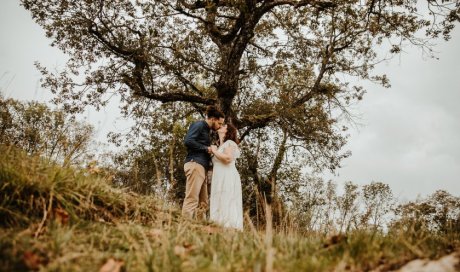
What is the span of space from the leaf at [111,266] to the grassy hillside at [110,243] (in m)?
0.01

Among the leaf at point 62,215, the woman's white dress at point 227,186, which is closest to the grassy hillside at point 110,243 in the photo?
the leaf at point 62,215

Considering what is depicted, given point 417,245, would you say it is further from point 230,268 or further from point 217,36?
point 217,36

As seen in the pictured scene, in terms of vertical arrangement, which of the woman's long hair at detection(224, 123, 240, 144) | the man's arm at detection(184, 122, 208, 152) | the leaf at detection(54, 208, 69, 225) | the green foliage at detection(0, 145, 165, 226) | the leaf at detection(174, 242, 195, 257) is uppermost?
the woman's long hair at detection(224, 123, 240, 144)

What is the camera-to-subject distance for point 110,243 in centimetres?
264

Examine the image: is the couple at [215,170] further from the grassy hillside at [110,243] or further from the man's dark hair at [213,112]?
the grassy hillside at [110,243]

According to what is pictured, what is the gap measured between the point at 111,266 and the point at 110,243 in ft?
2.13

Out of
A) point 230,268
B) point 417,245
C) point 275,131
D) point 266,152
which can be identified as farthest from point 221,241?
point 266,152

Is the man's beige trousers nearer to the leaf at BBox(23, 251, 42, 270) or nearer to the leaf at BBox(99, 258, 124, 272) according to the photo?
the leaf at BBox(99, 258, 124, 272)

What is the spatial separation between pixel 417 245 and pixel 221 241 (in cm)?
163

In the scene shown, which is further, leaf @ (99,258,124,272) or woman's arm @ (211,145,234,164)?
woman's arm @ (211,145,234,164)

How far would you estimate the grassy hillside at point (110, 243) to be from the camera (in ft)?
6.72

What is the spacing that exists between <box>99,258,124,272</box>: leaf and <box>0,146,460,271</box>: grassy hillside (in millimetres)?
11

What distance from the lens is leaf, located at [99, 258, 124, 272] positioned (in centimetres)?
199

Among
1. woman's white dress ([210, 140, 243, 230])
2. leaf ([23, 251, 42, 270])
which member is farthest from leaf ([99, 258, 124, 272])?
woman's white dress ([210, 140, 243, 230])
